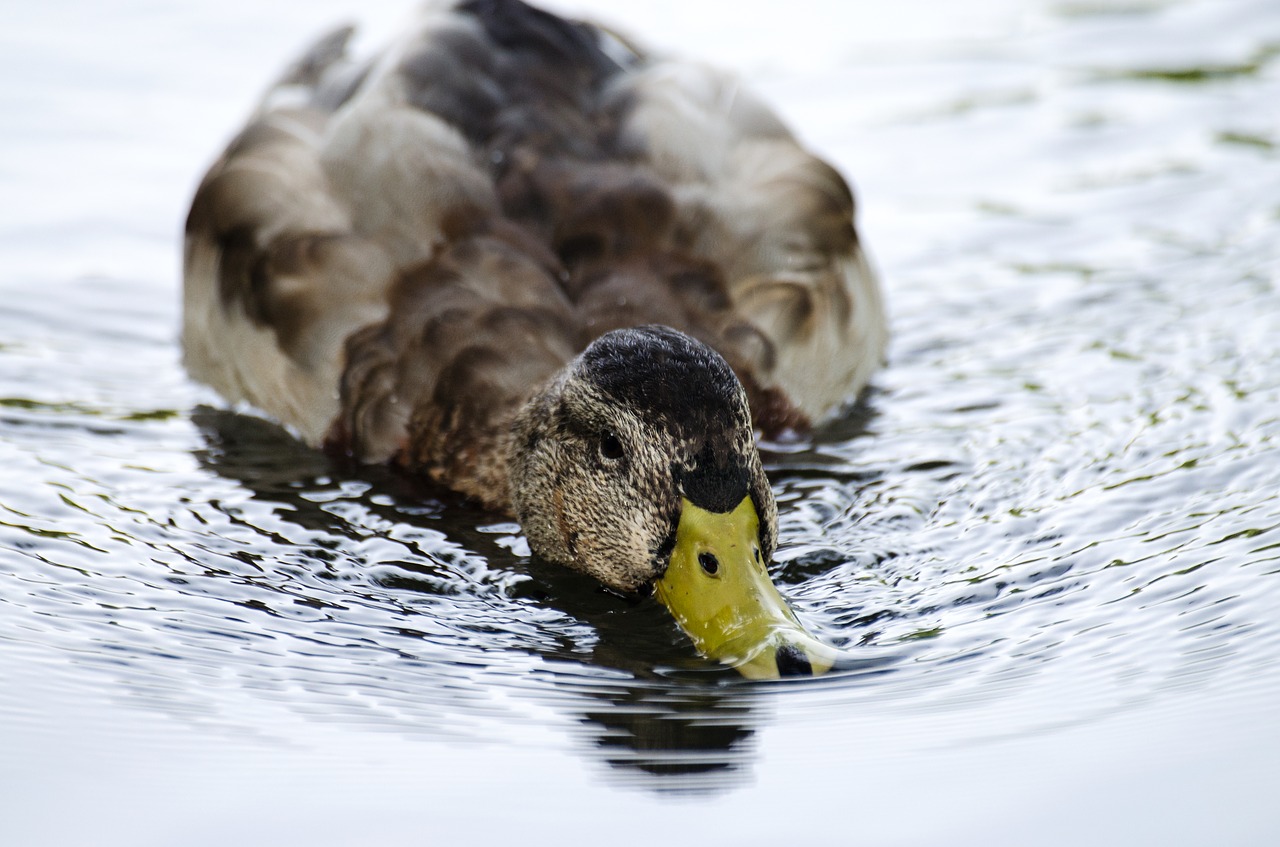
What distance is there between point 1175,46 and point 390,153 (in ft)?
19.6

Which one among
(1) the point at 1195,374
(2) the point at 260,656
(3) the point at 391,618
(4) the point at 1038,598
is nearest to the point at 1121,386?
(1) the point at 1195,374

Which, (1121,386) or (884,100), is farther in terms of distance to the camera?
(884,100)

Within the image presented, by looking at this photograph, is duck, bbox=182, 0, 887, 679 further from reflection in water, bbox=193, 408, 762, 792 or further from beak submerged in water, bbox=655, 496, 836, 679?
beak submerged in water, bbox=655, 496, 836, 679

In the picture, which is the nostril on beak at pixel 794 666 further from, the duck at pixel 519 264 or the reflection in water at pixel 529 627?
the duck at pixel 519 264

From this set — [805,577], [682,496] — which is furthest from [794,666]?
[805,577]

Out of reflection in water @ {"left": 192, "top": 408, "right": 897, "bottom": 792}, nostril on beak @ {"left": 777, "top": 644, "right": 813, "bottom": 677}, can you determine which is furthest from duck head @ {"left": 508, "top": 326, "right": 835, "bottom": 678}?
reflection in water @ {"left": 192, "top": 408, "right": 897, "bottom": 792}

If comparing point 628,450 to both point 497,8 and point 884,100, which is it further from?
point 884,100

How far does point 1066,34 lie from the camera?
37.3ft

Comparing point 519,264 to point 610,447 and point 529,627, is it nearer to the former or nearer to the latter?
point 610,447

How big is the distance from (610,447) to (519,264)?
4.50 feet

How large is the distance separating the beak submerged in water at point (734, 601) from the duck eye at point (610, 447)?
0.31 metres

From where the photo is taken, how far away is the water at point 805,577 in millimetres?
4160

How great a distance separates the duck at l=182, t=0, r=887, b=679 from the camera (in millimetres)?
5980

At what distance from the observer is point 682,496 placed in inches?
196
